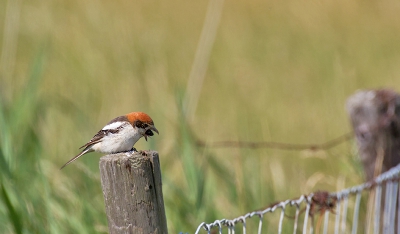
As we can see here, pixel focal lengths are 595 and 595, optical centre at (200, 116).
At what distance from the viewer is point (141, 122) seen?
2420 mm

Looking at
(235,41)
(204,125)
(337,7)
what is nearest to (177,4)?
(235,41)

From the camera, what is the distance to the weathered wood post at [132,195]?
1654mm

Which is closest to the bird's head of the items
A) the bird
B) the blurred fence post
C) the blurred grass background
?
the bird

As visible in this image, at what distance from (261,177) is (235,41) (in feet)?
13.2

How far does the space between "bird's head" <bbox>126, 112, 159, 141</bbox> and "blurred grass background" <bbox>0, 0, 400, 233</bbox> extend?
2.14ft

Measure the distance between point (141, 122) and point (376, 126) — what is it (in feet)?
5.05

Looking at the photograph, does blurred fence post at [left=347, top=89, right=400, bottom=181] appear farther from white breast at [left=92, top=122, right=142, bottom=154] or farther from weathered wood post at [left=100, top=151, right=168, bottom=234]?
weathered wood post at [left=100, top=151, right=168, bottom=234]

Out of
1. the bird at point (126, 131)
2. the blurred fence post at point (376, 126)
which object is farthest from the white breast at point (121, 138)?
the blurred fence post at point (376, 126)

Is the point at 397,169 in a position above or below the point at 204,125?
below

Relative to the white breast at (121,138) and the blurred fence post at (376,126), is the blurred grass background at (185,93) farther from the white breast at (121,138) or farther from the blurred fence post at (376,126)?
the white breast at (121,138)

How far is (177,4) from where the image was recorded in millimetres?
9250

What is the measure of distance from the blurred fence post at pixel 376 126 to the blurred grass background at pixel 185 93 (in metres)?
0.33

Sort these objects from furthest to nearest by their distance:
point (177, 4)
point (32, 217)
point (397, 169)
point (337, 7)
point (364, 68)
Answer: point (177, 4) < point (337, 7) < point (364, 68) < point (397, 169) < point (32, 217)

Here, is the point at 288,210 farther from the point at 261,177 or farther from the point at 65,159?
the point at 65,159
